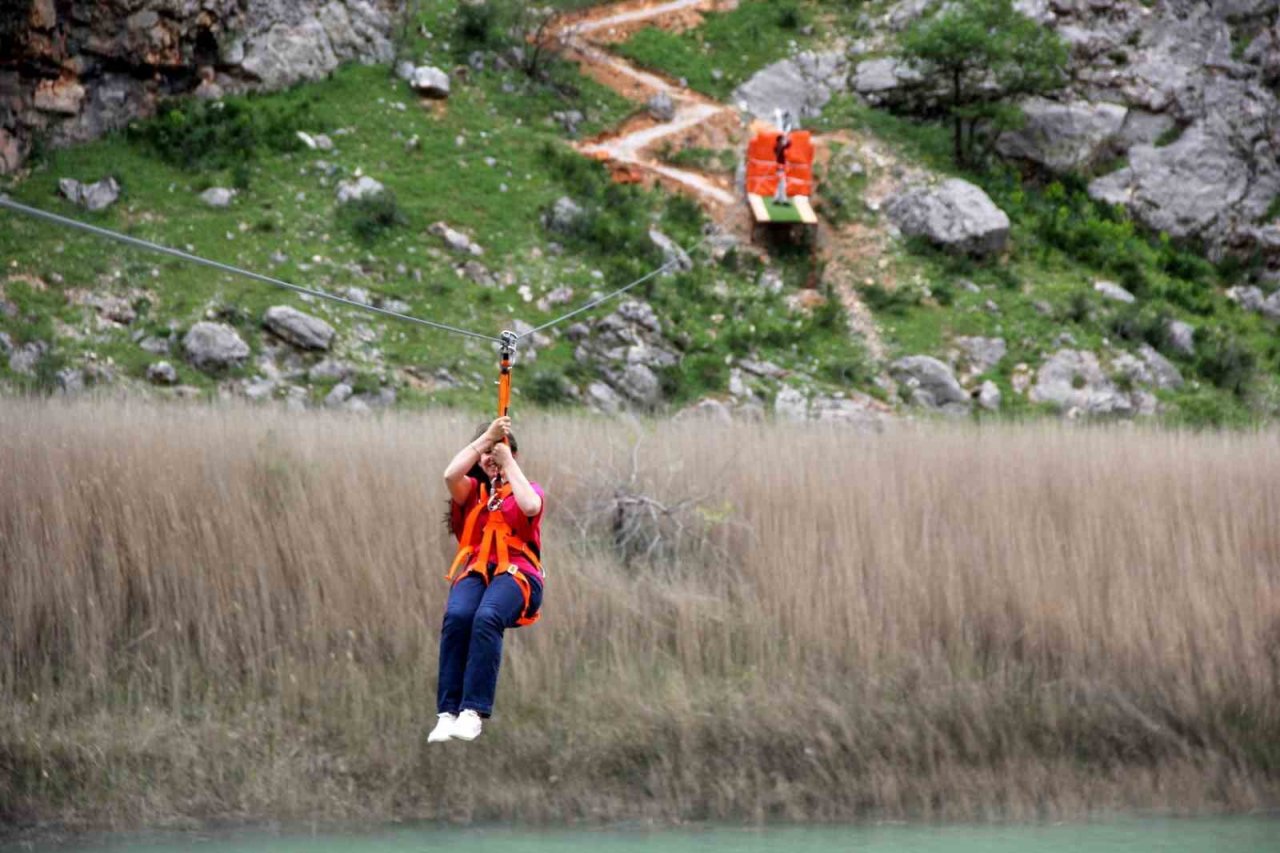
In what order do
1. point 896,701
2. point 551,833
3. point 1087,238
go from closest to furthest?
point 551,833 < point 896,701 < point 1087,238

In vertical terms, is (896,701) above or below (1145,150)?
below

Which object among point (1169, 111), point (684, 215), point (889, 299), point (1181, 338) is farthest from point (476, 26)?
point (1181, 338)

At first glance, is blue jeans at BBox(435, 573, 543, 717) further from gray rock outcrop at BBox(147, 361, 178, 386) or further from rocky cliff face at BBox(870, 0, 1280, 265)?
rocky cliff face at BBox(870, 0, 1280, 265)

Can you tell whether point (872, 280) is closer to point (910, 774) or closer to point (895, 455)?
point (895, 455)

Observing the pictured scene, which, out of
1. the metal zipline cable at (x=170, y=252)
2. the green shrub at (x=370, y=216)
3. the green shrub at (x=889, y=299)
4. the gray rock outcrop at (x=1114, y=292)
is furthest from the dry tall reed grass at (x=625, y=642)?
the gray rock outcrop at (x=1114, y=292)

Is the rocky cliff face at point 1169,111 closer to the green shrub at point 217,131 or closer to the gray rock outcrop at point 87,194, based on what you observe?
the green shrub at point 217,131

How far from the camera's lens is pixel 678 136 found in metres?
28.6

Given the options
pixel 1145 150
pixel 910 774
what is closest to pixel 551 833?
pixel 910 774

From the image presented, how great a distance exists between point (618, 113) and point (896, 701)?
20.8 metres

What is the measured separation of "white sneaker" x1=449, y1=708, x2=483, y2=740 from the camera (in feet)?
19.0

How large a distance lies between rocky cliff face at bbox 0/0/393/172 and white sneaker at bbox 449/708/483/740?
2059 cm

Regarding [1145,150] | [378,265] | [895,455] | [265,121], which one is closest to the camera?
[895,455]

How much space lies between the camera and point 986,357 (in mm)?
23812

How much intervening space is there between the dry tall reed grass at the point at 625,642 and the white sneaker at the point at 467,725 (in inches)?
150
